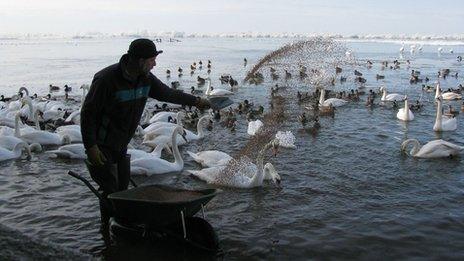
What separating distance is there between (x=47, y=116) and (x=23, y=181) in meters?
8.67

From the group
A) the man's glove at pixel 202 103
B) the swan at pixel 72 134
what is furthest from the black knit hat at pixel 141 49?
the swan at pixel 72 134

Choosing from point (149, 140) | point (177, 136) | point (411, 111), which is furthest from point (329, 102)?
point (149, 140)

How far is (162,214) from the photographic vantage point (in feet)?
21.6

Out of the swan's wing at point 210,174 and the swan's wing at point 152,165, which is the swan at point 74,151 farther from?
the swan's wing at point 210,174

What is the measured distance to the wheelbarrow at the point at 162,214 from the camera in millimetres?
6465

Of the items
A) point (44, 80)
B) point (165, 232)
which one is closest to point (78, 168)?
point (165, 232)

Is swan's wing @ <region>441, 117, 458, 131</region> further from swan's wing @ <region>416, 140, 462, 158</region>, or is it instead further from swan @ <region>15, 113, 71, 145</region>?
swan @ <region>15, 113, 71, 145</region>

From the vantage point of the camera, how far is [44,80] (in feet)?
105

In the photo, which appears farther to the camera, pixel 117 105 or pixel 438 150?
pixel 438 150

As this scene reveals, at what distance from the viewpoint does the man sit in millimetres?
6266

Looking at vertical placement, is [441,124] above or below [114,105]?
below

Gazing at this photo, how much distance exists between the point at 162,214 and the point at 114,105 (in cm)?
146

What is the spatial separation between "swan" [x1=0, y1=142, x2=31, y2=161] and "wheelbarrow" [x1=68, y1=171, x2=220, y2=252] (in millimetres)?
6276

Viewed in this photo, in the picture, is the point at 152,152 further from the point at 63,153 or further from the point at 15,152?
the point at 15,152
